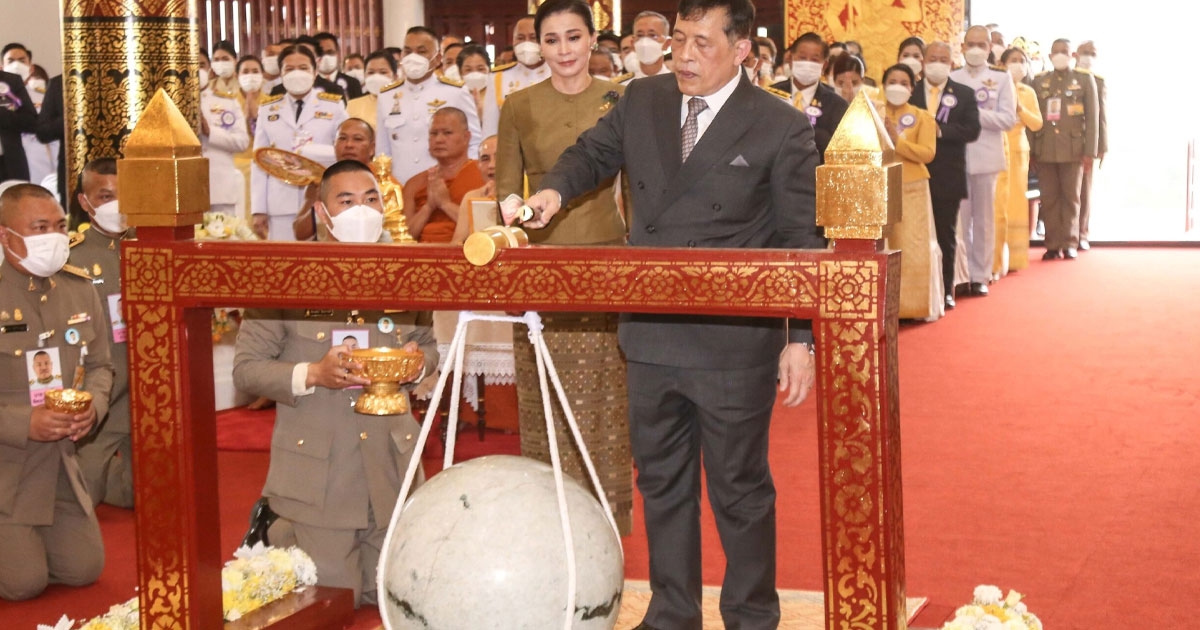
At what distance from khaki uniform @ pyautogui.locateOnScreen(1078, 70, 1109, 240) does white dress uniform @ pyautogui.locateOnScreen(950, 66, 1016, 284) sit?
Answer: 2092 mm

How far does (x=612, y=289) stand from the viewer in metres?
2.38

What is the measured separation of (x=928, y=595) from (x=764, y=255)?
1736mm

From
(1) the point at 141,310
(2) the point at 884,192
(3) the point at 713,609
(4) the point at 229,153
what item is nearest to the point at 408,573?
(1) the point at 141,310

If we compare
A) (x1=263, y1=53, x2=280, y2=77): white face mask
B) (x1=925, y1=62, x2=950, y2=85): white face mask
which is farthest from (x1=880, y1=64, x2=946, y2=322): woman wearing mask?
(x1=263, y1=53, x2=280, y2=77): white face mask

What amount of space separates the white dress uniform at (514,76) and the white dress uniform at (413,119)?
18 centimetres

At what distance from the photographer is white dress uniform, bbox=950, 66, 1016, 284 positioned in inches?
370

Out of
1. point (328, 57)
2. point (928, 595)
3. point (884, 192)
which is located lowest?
point (928, 595)

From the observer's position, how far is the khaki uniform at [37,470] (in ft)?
12.8

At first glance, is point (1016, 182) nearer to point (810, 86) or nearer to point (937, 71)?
point (937, 71)

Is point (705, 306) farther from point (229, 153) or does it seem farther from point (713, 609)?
point (229, 153)

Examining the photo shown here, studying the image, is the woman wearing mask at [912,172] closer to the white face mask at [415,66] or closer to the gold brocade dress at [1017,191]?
the gold brocade dress at [1017,191]

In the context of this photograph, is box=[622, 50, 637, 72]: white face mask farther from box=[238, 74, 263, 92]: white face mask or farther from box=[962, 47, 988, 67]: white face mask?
box=[238, 74, 263, 92]: white face mask

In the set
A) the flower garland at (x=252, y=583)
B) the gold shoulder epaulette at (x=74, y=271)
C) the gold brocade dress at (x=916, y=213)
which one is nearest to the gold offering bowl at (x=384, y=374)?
the flower garland at (x=252, y=583)

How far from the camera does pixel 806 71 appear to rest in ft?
23.9
